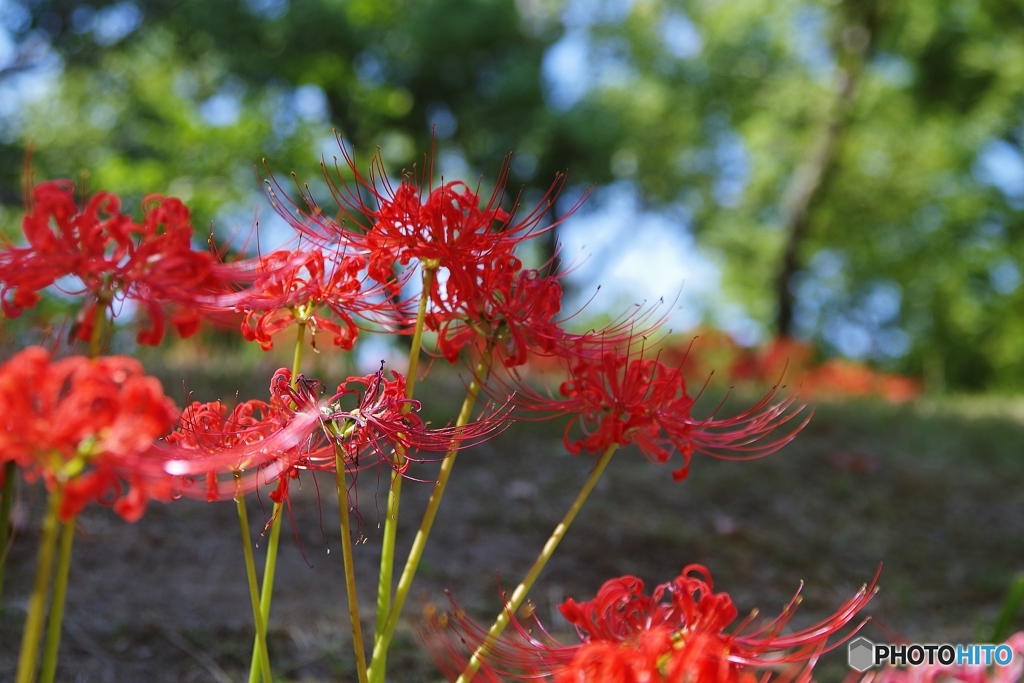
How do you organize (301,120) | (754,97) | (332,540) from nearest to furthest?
(332,540) → (301,120) → (754,97)

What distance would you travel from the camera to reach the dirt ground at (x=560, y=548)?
2855mm

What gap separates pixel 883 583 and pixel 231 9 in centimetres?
964

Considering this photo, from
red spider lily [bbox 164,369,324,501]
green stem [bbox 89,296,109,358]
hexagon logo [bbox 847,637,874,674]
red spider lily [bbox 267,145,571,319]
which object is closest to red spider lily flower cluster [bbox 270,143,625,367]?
red spider lily [bbox 267,145,571,319]

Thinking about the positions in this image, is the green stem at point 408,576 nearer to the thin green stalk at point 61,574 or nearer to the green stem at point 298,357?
the green stem at point 298,357

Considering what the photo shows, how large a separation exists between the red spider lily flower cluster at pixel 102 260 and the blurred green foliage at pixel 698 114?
19.5ft

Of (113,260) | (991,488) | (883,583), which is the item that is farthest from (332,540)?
(991,488)

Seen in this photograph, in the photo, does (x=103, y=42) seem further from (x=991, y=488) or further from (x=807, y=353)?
(x=991, y=488)

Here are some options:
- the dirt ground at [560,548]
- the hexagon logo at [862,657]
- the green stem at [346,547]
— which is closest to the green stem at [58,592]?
the green stem at [346,547]

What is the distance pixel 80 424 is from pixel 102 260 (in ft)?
0.86

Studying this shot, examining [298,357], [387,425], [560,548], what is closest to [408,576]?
[387,425]

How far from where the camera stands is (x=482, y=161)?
45.6 ft

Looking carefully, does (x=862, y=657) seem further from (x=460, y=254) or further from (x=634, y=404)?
(x=460, y=254)

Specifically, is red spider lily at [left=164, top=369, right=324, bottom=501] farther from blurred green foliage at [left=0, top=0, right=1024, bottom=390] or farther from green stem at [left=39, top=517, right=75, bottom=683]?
blurred green foliage at [left=0, top=0, right=1024, bottom=390]

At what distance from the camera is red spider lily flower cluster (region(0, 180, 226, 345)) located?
3.39ft
